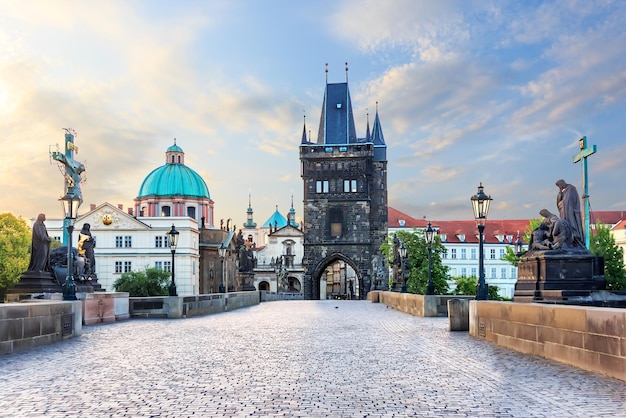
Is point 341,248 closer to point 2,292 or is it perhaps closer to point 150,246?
point 150,246

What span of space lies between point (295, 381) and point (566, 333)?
4.03m

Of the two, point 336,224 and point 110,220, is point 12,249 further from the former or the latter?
point 336,224

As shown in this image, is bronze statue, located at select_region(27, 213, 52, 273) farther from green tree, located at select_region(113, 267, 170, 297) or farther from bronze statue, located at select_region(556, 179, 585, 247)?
green tree, located at select_region(113, 267, 170, 297)

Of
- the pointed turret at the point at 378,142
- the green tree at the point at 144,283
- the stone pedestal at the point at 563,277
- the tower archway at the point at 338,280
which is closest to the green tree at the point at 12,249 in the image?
the green tree at the point at 144,283

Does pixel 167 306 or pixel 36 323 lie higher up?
pixel 36 323

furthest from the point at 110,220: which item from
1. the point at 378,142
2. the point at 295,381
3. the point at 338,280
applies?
the point at 295,381

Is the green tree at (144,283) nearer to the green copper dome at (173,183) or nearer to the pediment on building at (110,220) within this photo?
the pediment on building at (110,220)

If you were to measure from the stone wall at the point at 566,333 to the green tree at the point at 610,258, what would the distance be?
34387 mm

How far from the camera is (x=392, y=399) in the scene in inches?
291

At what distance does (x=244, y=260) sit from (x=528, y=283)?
40.8 meters

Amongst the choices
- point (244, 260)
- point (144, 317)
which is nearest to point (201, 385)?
point (144, 317)

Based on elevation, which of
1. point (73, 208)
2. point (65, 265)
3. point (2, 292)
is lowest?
point (2, 292)

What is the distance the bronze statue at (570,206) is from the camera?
1536 centimetres

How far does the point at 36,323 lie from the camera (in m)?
12.7
